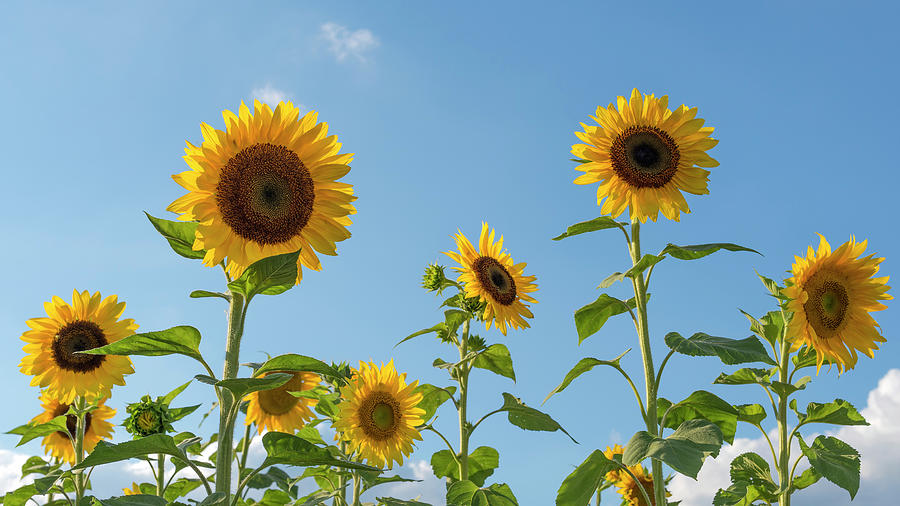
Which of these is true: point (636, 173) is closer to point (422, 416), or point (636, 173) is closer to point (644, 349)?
point (644, 349)

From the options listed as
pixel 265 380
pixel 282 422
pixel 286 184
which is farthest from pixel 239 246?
pixel 282 422

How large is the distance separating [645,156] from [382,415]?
1986 millimetres

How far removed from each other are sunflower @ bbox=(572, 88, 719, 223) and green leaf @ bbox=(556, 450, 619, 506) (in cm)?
123

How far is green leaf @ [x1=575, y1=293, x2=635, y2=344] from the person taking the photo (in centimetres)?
348

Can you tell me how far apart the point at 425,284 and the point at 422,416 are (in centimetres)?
81

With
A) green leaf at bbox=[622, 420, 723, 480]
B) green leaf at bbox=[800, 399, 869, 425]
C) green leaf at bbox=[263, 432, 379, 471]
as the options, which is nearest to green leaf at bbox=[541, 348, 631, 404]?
green leaf at bbox=[622, 420, 723, 480]

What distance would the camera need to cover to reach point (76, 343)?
4.39 meters

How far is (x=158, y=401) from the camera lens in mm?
3715

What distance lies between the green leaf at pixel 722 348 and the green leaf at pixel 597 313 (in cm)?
31

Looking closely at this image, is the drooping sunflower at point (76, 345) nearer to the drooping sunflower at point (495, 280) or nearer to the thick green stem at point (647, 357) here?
the drooping sunflower at point (495, 280)

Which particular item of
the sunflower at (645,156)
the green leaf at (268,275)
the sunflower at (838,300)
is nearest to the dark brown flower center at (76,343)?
the green leaf at (268,275)

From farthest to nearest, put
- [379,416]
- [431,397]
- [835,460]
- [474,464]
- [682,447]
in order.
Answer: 1. [474,464]
2. [431,397]
3. [379,416]
4. [835,460]
5. [682,447]

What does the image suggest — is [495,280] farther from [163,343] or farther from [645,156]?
[163,343]

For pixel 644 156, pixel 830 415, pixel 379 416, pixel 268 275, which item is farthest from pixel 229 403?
pixel 830 415
